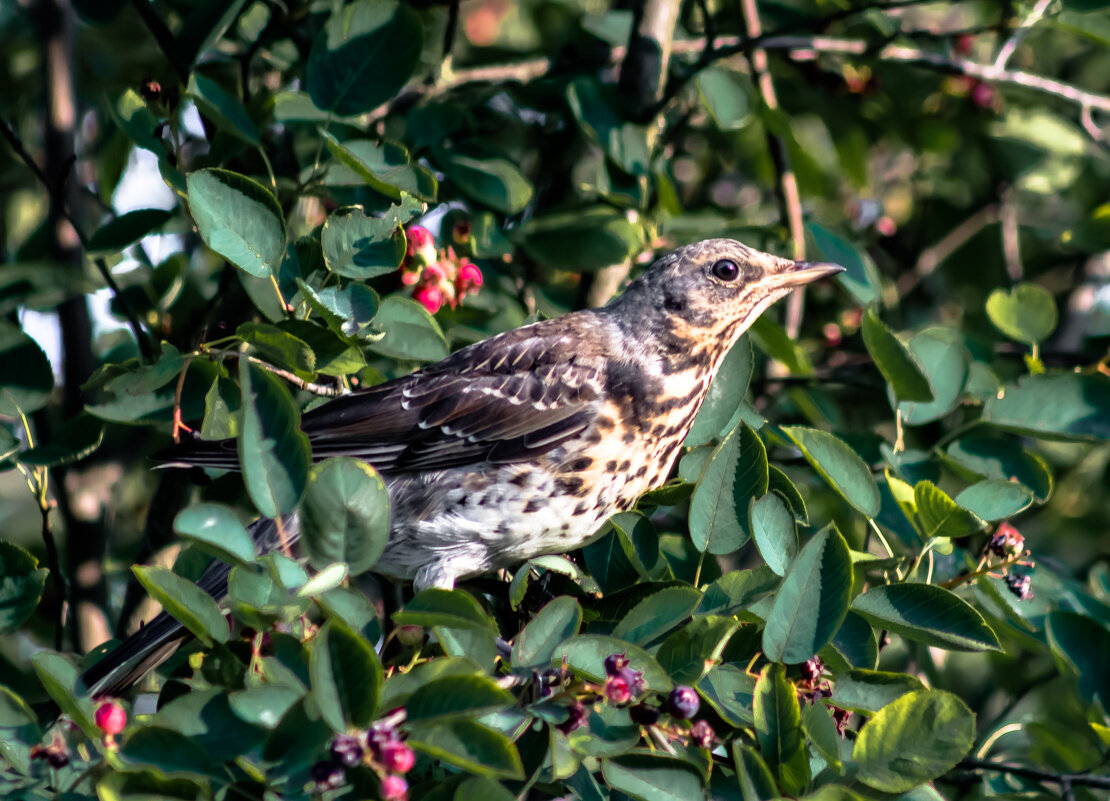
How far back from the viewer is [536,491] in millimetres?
2877

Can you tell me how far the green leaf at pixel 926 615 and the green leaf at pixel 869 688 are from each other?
11 cm

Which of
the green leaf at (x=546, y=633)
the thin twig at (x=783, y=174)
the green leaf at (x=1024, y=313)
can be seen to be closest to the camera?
the green leaf at (x=546, y=633)

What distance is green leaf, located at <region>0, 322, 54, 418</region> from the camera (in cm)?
274

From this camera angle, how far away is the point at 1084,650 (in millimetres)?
2441

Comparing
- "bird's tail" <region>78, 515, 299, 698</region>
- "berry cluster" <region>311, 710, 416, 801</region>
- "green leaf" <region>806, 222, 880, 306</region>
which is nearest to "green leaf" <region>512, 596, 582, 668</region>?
"berry cluster" <region>311, 710, 416, 801</region>

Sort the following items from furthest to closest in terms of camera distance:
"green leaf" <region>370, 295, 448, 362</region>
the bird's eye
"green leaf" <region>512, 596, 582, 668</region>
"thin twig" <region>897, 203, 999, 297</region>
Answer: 1. "thin twig" <region>897, 203, 999, 297</region>
2. the bird's eye
3. "green leaf" <region>370, 295, 448, 362</region>
4. "green leaf" <region>512, 596, 582, 668</region>

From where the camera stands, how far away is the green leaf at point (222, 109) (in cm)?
264

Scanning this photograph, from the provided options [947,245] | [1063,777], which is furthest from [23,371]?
[947,245]

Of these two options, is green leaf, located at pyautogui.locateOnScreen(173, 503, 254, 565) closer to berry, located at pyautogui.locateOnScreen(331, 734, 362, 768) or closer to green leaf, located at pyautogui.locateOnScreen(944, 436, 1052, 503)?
berry, located at pyautogui.locateOnScreen(331, 734, 362, 768)

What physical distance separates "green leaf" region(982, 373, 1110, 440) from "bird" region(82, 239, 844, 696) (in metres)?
0.63

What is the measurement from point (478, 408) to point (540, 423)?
217 mm

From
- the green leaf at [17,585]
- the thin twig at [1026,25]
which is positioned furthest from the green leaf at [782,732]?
the thin twig at [1026,25]

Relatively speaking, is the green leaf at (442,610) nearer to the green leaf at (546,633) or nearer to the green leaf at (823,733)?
the green leaf at (546,633)

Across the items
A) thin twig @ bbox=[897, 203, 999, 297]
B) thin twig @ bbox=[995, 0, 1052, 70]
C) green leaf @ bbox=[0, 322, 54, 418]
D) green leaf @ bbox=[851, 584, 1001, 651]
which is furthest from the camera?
thin twig @ bbox=[897, 203, 999, 297]
